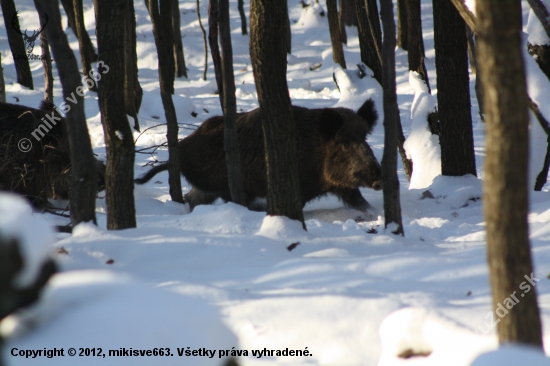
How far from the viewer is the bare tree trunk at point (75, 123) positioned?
4.10 metres

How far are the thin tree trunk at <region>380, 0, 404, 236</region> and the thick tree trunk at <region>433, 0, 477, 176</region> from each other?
8.32 feet

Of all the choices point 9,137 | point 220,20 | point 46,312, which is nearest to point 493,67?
point 46,312

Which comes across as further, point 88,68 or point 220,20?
point 88,68

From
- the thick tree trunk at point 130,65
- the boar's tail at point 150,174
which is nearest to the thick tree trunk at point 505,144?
the boar's tail at point 150,174

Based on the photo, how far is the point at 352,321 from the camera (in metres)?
2.97

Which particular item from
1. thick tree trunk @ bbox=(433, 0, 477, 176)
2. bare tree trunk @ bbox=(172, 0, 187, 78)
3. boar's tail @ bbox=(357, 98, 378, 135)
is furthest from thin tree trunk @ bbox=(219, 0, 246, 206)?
bare tree trunk @ bbox=(172, 0, 187, 78)

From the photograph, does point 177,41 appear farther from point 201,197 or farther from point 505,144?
point 505,144

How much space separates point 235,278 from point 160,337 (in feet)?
5.29

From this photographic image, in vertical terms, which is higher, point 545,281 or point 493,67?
point 493,67

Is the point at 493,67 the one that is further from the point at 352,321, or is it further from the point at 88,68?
the point at 88,68

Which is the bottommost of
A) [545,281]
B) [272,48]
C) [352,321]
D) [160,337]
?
[545,281]

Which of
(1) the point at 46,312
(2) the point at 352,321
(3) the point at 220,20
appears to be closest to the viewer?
(1) the point at 46,312

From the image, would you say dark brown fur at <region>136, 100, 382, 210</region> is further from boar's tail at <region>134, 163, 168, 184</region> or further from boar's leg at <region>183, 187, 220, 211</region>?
boar's tail at <region>134, 163, 168, 184</region>

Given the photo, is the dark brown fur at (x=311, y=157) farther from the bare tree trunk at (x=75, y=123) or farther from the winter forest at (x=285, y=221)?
the bare tree trunk at (x=75, y=123)
